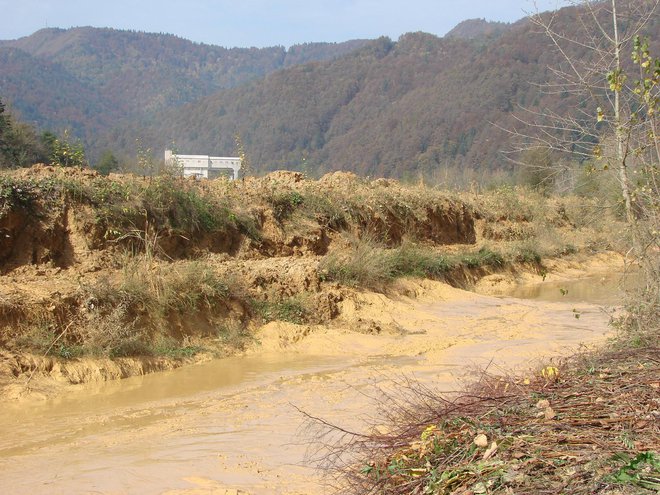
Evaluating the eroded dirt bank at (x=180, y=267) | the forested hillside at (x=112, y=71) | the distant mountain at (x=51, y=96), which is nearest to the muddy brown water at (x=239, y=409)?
the eroded dirt bank at (x=180, y=267)

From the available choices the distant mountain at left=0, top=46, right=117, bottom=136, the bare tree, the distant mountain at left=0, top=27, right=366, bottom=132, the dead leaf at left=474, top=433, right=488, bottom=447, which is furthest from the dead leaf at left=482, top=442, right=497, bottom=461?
the distant mountain at left=0, top=27, right=366, bottom=132

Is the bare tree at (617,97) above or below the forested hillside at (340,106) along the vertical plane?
below

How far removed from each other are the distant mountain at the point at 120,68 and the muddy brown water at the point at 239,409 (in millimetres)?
68541

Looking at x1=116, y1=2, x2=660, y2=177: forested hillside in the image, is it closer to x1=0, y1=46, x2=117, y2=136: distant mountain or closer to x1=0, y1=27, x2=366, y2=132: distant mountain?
x1=0, y1=46, x2=117, y2=136: distant mountain

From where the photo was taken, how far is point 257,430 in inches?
261

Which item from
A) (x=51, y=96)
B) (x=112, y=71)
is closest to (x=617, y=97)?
(x=51, y=96)

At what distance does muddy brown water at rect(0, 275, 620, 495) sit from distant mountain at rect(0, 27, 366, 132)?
2698 inches

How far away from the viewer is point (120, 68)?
120625 mm

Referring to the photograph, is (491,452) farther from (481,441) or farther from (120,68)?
(120,68)

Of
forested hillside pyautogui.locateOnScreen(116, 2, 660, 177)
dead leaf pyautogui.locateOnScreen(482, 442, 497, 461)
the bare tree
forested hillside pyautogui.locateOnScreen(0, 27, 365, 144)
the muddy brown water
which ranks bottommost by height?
the muddy brown water

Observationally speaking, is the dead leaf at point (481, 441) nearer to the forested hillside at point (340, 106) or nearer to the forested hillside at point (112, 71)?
the forested hillside at point (340, 106)

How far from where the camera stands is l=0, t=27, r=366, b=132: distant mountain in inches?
3307

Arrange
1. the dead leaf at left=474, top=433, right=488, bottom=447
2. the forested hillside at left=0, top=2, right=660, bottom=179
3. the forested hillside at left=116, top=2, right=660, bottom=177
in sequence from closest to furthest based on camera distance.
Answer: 1. the dead leaf at left=474, top=433, right=488, bottom=447
2. the forested hillside at left=116, top=2, right=660, bottom=177
3. the forested hillside at left=0, top=2, right=660, bottom=179

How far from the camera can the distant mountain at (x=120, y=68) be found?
84.0 m
